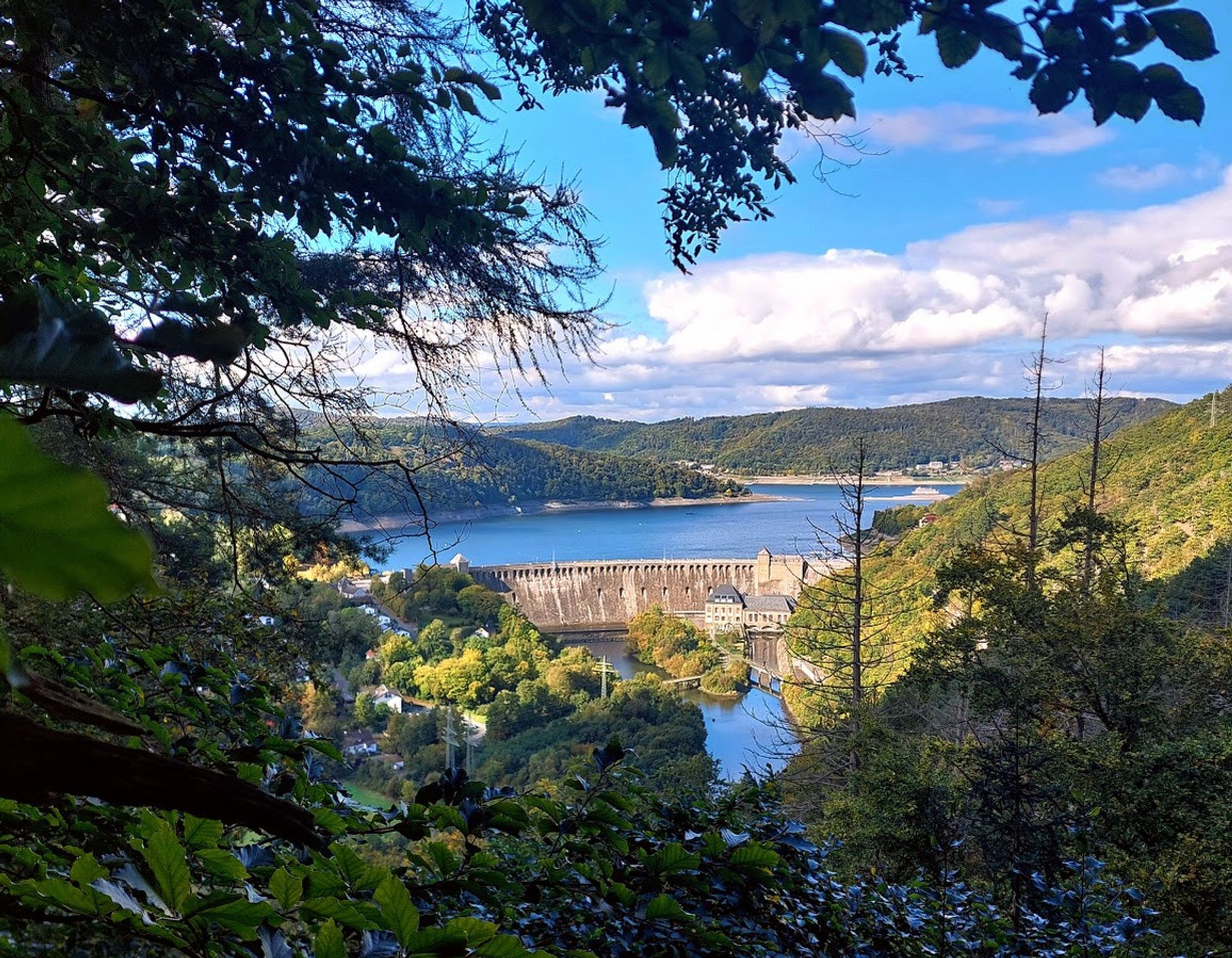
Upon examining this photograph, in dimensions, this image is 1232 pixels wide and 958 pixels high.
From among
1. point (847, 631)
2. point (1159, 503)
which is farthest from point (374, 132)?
point (1159, 503)

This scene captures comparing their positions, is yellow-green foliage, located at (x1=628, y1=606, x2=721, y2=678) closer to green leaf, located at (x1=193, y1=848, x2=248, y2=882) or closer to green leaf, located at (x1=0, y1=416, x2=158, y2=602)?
green leaf, located at (x1=193, y1=848, x2=248, y2=882)

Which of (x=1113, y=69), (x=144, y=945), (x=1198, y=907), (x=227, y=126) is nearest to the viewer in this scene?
(x=144, y=945)

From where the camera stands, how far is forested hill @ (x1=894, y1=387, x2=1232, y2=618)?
38.0 feet

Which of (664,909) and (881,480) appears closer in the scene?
(664,909)

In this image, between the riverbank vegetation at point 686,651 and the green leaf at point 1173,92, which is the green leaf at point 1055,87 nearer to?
the green leaf at point 1173,92

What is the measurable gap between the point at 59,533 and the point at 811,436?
27.4 meters

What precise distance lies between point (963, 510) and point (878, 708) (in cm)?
1000

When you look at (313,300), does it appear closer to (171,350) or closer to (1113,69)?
(1113,69)

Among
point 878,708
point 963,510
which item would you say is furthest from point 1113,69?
point 963,510

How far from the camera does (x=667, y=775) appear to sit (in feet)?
15.4

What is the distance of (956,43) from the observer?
78cm

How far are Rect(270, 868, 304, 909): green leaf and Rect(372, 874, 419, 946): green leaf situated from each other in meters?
0.06

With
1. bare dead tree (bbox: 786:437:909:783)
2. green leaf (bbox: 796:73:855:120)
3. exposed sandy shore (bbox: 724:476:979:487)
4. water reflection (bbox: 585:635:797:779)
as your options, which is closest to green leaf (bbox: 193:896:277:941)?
green leaf (bbox: 796:73:855:120)

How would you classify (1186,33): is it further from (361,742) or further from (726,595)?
(726,595)
